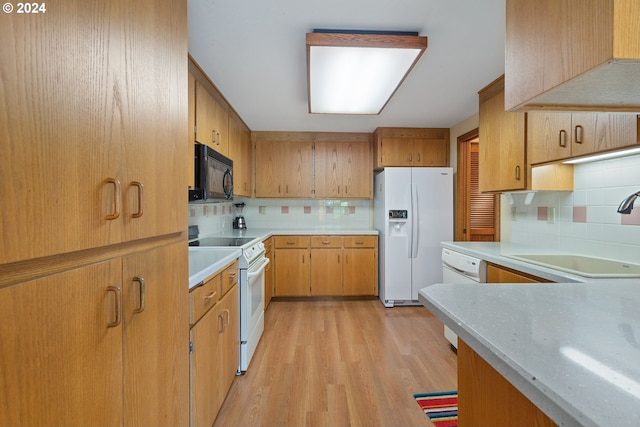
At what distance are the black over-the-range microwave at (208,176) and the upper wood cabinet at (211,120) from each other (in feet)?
0.50

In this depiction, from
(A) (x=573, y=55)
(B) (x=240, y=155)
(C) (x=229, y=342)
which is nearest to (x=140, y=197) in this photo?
(A) (x=573, y=55)

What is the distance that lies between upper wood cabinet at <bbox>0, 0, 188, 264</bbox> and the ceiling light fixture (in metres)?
0.96

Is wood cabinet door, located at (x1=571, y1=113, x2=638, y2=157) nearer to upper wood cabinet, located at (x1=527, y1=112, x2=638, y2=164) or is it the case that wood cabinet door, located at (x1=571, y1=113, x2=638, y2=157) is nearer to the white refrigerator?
upper wood cabinet, located at (x1=527, y1=112, x2=638, y2=164)

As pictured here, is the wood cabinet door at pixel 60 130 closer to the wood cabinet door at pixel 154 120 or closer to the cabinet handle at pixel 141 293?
the wood cabinet door at pixel 154 120

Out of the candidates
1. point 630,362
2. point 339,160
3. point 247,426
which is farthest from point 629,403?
point 339,160

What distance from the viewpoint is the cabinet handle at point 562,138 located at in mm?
1610

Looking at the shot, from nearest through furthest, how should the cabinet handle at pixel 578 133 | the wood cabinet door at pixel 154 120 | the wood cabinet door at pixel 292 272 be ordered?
the wood cabinet door at pixel 154 120 → the cabinet handle at pixel 578 133 → the wood cabinet door at pixel 292 272

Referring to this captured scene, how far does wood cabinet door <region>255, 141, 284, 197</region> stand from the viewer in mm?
3678

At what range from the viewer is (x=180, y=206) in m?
0.99

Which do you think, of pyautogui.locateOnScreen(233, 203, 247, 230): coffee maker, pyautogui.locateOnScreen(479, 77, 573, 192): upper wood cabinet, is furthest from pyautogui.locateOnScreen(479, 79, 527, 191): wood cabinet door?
pyautogui.locateOnScreen(233, 203, 247, 230): coffee maker

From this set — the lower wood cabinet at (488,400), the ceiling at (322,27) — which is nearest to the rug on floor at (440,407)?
the lower wood cabinet at (488,400)

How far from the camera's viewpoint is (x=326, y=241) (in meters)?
3.49

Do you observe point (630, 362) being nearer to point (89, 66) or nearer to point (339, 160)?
point (89, 66)

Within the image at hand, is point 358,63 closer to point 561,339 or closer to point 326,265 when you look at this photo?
point 561,339
